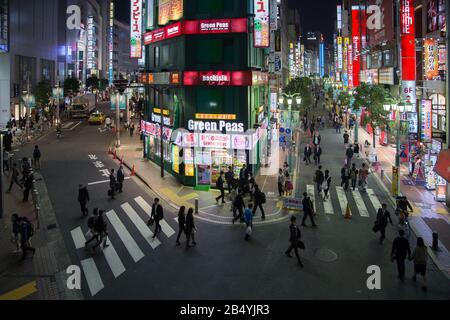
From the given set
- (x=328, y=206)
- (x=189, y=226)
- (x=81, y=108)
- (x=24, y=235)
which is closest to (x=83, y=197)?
(x=24, y=235)

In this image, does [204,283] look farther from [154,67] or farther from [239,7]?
[154,67]

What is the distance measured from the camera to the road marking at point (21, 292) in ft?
41.5

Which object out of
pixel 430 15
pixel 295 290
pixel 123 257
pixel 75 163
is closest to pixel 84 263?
pixel 123 257

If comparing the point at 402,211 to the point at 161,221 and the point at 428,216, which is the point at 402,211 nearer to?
the point at 428,216

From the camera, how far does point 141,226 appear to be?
20.0 m

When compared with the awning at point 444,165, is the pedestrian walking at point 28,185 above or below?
below

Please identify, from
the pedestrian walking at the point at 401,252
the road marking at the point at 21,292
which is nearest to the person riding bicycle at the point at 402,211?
the pedestrian walking at the point at 401,252

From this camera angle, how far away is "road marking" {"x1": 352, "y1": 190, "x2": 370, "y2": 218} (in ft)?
72.1

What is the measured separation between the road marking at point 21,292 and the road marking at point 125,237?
11.8 ft

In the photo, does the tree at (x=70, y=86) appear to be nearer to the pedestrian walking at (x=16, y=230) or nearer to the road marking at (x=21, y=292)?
the pedestrian walking at (x=16, y=230)

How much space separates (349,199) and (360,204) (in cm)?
117

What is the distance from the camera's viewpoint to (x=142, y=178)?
3020cm

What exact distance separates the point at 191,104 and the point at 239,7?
6.71m

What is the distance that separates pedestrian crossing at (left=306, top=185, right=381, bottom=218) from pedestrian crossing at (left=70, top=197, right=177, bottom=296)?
8.46m
